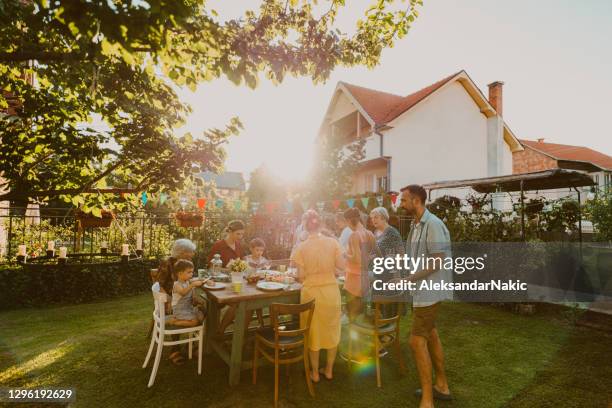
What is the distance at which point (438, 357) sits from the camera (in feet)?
12.6

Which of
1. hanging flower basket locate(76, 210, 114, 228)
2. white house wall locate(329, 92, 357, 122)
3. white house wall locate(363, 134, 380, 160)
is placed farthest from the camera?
white house wall locate(329, 92, 357, 122)

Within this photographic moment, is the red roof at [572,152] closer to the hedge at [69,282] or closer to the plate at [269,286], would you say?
the plate at [269,286]

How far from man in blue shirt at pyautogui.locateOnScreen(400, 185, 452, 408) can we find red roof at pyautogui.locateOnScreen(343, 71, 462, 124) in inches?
532

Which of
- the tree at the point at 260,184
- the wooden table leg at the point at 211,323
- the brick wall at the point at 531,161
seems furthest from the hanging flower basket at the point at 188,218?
the tree at the point at 260,184

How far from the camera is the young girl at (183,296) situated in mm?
4465

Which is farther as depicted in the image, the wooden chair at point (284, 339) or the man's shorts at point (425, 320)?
the wooden chair at point (284, 339)

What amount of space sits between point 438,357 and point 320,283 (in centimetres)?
152

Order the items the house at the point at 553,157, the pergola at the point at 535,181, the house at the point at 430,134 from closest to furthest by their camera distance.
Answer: the pergola at the point at 535,181, the house at the point at 430,134, the house at the point at 553,157

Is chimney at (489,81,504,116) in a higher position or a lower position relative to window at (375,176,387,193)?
higher

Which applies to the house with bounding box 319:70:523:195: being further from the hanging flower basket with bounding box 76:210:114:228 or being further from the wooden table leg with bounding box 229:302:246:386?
the wooden table leg with bounding box 229:302:246:386

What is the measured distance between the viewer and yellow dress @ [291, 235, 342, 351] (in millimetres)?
4078

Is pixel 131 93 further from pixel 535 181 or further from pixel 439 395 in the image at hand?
pixel 535 181

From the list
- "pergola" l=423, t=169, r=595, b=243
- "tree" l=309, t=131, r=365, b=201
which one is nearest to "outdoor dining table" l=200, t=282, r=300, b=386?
"pergola" l=423, t=169, r=595, b=243

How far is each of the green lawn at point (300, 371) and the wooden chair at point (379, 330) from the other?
0.26 meters
